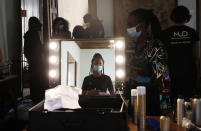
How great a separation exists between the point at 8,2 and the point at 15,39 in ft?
2.10

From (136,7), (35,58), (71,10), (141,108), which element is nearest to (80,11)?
(71,10)

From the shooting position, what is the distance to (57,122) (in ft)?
3.43

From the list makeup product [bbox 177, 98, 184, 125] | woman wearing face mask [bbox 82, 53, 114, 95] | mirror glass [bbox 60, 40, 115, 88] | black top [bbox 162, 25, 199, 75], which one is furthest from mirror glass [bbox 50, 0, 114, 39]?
makeup product [bbox 177, 98, 184, 125]

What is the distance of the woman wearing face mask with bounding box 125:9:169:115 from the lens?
1.65 metres

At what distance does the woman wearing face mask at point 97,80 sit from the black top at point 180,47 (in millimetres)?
691

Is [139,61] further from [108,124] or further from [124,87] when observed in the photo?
[108,124]

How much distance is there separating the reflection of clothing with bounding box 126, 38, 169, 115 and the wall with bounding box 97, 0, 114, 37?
2.97 feet

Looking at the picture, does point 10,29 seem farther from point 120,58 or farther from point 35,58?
point 120,58

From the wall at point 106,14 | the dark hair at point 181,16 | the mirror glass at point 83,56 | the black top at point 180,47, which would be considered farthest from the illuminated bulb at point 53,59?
the dark hair at point 181,16

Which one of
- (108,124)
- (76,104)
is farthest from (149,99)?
(108,124)

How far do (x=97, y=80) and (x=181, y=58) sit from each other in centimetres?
87

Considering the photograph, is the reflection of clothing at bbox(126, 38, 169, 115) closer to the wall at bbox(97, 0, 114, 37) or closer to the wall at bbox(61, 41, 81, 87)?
the wall at bbox(61, 41, 81, 87)

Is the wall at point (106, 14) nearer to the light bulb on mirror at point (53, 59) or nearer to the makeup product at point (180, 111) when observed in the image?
the light bulb on mirror at point (53, 59)

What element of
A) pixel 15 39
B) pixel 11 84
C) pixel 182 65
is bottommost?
pixel 11 84
